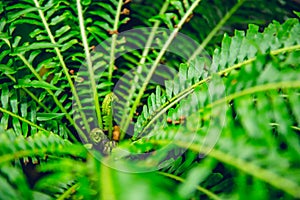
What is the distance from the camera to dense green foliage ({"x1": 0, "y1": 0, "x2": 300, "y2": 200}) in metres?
0.39

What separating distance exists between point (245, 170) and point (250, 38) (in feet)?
1.12

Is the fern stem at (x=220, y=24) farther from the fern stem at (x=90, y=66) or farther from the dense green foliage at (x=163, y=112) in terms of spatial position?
the fern stem at (x=90, y=66)

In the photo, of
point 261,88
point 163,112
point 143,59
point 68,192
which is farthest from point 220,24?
point 68,192

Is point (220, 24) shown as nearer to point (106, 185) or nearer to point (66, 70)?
point (66, 70)

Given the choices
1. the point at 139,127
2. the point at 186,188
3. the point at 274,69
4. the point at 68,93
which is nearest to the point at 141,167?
the point at 186,188

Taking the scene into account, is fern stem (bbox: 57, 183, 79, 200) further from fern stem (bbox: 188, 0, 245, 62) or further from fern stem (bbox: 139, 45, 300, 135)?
fern stem (bbox: 188, 0, 245, 62)

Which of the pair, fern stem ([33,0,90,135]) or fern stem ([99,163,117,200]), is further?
fern stem ([33,0,90,135])

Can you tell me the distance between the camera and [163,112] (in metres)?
0.75

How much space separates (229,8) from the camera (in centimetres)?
99

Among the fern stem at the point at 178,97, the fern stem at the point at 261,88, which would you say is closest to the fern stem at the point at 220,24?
the fern stem at the point at 178,97

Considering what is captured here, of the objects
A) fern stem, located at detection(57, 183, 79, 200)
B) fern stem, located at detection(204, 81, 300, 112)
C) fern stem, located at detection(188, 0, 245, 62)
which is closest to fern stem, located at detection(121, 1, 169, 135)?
fern stem, located at detection(188, 0, 245, 62)

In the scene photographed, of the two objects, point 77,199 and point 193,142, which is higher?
point 193,142

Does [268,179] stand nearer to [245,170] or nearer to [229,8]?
[245,170]

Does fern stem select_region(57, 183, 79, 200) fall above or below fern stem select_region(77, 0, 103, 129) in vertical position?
below
